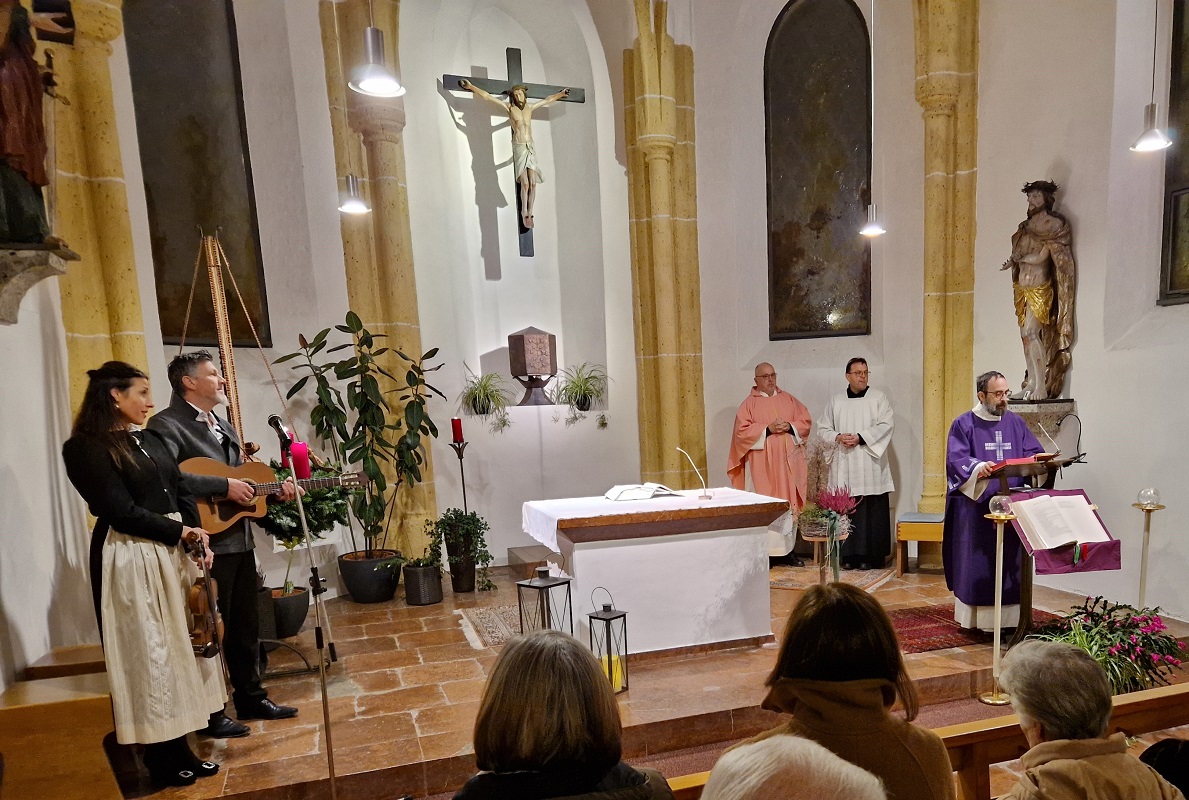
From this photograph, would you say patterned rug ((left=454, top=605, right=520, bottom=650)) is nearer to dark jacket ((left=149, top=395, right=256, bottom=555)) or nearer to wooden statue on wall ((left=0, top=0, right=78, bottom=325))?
dark jacket ((left=149, top=395, right=256, bottom=555))

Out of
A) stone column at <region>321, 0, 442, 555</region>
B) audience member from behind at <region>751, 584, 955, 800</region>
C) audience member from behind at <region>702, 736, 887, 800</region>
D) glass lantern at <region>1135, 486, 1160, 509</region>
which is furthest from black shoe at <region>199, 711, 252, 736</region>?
glass lantern at <region>1135, 486, 1160, 509</region>

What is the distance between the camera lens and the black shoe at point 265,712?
3.78m

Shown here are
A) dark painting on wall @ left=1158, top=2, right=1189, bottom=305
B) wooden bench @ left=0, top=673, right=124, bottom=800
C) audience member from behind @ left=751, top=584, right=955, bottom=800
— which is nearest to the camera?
audience member from behind @ left=751, top=584, right=955, bottom=800

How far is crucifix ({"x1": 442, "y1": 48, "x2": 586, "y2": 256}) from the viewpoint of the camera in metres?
7.34

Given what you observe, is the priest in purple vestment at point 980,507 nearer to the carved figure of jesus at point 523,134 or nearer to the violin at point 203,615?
the violin at point 203,615

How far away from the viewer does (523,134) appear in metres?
7.50

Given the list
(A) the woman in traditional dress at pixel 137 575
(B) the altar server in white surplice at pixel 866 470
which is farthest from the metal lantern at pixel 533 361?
(A) the woman in traditional dress at pixel 137 575

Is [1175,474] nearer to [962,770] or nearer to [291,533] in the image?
[962,770]

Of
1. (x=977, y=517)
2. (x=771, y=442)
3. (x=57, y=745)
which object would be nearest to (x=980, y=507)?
(x=977, y=517)

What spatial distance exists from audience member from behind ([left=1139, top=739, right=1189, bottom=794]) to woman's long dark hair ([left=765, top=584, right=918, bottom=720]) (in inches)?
22.9

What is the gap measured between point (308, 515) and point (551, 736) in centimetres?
419

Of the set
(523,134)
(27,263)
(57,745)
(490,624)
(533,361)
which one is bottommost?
(490,624)

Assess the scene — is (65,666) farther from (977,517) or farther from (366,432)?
(977,517)

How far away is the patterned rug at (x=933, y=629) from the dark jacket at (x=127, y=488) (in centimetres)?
408
